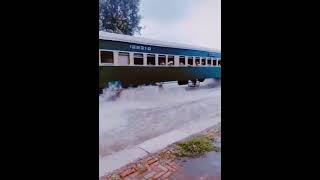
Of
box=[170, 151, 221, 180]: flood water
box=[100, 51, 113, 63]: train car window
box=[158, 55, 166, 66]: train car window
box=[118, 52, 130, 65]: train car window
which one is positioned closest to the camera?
box=[170, 151, 221, 180]: flood water

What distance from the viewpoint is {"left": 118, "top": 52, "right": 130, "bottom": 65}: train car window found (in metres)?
3.23

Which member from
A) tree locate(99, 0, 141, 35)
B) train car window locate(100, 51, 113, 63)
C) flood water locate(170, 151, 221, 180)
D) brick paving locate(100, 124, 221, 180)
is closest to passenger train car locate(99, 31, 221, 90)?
train car window locate(100, 51, 113, 63)

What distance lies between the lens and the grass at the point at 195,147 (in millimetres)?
3049

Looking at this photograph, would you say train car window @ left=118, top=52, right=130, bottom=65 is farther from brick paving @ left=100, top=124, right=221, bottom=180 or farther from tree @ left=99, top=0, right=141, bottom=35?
brick paving @ left=100, top=124, right=221, bottom=180

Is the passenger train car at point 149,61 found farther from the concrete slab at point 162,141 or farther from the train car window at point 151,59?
the concrete slab at point 162,141

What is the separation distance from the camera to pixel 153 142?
3.23 m

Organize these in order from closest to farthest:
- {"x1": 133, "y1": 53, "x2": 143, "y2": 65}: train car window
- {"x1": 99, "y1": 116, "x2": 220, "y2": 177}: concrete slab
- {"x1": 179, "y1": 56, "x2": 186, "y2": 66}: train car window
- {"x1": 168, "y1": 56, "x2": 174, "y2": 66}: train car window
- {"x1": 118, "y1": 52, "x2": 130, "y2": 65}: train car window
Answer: {"x1": 99, "y1": 116, "x2": 220, "y2": 177}: concrete slab
{"x1": 118, "y1": 52, "x2": 130, "y2": 65}: train car window
{"x1": 133, "y1": 53, "x2": 143, "y2": 65}: train car window
{"x1": 168, "y1": 56, "x2": 174, "y2": 66}: train car window
{"x1": 179, "y1": 56, "x2": 186, "y2": 66}: train car window

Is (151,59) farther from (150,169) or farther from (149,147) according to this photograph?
(150,169)

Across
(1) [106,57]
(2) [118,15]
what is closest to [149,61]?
(1) [106,57]

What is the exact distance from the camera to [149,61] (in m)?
3.65

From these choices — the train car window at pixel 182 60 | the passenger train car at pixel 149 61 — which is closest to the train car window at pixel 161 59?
the passenger train car at pixel 149 61
